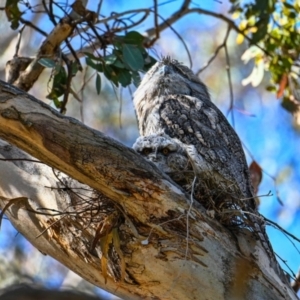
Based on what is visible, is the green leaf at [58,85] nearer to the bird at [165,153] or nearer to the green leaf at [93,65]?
the green leaf at [93,65]

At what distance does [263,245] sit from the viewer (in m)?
3.00

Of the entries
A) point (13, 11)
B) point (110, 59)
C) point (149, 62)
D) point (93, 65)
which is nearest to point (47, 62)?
point (93, 65)

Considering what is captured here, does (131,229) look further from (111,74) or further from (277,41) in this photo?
(277,41)

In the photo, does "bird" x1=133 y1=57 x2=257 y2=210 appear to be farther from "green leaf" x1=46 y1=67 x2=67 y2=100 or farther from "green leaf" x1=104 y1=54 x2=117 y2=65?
"green leaf" x1=46 y1=67 x2=67 y2=100

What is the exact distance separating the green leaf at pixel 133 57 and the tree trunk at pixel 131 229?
1.17 metres

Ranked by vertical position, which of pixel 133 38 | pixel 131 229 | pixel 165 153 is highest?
pixel 133 38

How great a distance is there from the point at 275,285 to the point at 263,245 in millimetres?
215

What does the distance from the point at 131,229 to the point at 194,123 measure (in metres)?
1.19

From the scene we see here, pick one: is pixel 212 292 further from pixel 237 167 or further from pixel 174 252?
pixel 237 167

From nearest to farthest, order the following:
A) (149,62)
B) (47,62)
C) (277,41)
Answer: (47,62), (149,62), (277,41)

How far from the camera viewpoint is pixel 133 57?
4.12 meters

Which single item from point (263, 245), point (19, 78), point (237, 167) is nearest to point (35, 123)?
point (263, 245)

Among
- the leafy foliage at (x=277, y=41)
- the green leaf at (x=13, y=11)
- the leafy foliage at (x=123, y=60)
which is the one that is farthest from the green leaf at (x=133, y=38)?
the leafy foliage at (x=277, y=41)

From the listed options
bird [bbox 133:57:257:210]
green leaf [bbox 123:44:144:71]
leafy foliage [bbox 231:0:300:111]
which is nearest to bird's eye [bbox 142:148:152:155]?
bird [bbox 133:57:257:210]
